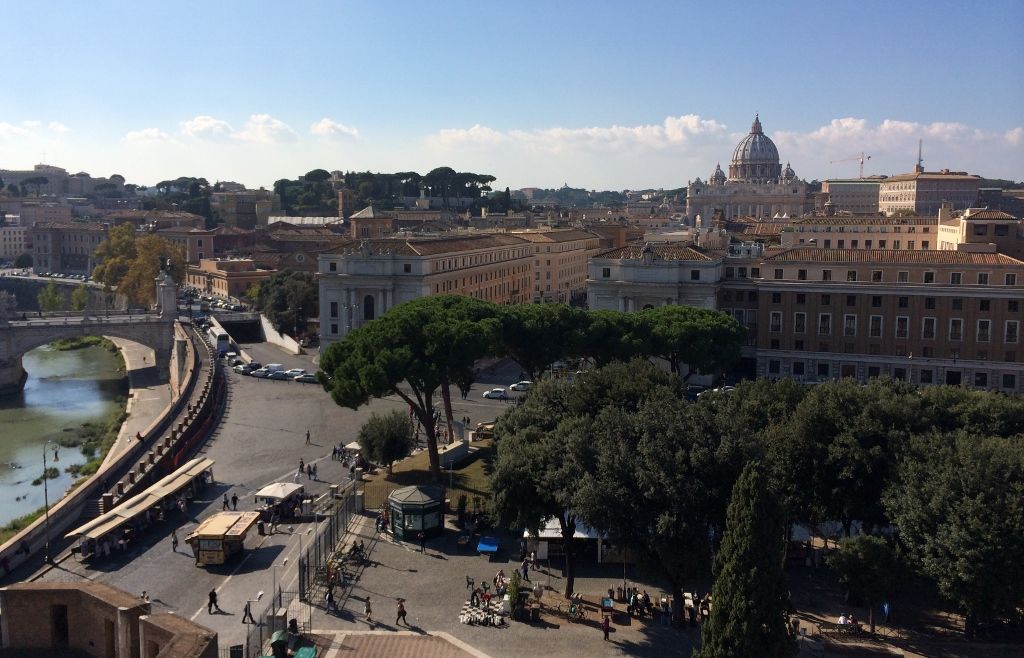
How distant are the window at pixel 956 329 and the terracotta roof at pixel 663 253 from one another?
990 cm

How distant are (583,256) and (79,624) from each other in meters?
57.3

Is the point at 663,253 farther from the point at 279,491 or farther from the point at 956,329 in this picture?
the point at 279,491

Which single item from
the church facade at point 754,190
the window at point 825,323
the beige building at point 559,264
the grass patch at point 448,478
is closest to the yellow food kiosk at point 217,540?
the grass patch at point 448,478

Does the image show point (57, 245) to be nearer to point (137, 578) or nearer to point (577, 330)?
point (577, 330)

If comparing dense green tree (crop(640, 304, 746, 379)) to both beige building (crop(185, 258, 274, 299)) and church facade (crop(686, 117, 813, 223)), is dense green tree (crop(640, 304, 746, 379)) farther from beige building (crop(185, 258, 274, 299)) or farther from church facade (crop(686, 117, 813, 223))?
church facade (crop(686, 117, 813, 223))

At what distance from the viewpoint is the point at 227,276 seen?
70250mm

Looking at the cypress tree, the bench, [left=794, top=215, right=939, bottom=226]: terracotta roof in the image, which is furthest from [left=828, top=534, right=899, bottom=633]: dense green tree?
[left=794, top=215, right=939, bottom=226]: terracotta roof

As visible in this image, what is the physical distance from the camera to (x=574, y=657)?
1572 cm

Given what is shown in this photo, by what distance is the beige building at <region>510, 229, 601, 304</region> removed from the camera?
6356 centimetres

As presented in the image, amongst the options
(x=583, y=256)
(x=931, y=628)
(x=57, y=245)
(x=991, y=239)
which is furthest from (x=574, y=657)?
(x=57, y=245)

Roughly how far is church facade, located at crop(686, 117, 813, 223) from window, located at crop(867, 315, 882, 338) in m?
86.8

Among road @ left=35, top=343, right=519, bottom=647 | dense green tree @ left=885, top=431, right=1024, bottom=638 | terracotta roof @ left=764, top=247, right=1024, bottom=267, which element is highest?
terracotta roof @ left=764, top=247, right=1024, bottom=267

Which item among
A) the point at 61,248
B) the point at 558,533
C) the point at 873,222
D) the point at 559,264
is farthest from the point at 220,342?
the point at 61,248

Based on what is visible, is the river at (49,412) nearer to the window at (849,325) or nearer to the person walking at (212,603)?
the person walking at (212,603)
